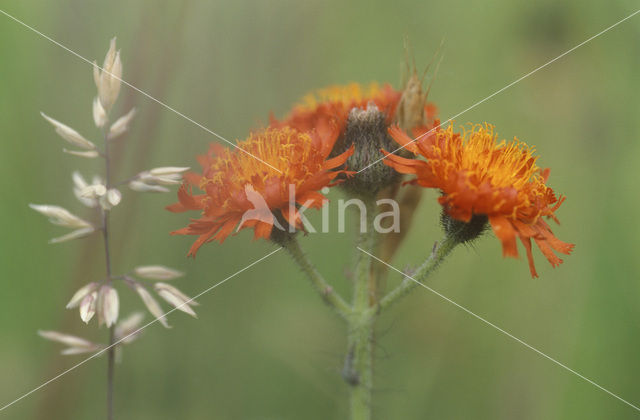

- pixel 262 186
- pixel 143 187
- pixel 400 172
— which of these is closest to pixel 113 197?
pixel 143 187

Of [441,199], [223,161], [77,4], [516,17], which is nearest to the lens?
[441,199]

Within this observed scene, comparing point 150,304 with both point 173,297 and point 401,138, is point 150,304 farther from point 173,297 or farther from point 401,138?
point 401,138

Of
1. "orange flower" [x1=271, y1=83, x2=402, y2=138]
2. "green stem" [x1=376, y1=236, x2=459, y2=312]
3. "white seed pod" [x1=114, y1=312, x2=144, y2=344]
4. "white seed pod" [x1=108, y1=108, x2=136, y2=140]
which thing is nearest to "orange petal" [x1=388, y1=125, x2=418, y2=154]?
"orange flower" [x1=271, y1=83, x2=402, y2=138]

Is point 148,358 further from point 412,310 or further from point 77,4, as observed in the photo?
point 77,4

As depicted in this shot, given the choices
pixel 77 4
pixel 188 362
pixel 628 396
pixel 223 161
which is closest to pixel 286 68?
pixel 77 4

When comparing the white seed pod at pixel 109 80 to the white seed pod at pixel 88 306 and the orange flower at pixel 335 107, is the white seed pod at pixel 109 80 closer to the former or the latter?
the white seed pod at pixel 88 306

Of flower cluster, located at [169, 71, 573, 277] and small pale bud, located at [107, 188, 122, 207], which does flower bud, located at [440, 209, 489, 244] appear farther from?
small pale bud, located at [107, 188, 122, 207]
